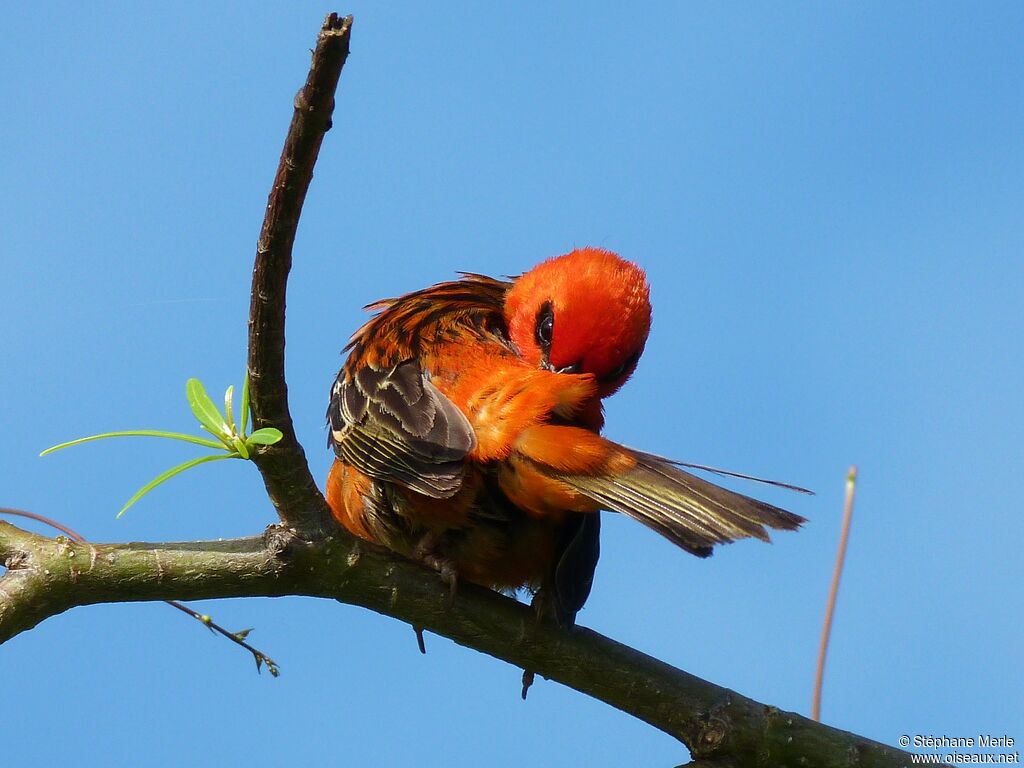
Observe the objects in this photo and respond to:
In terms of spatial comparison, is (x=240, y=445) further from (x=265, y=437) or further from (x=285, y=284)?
(x=285, y=284)

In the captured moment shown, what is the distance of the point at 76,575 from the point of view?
2.59 m

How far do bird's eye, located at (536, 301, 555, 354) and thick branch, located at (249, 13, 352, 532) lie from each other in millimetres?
1250

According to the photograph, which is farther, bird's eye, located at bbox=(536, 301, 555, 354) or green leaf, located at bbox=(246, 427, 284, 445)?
bird's eye, located at bbox=(536, 301, 555, 354)

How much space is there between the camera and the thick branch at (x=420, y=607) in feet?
8.52

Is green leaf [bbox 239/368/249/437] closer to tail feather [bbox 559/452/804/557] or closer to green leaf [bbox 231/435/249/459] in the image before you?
green leaf [bbox 231/435/249/459]

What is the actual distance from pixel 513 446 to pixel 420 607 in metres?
0.49

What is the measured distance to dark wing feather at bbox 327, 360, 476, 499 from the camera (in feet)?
9.76

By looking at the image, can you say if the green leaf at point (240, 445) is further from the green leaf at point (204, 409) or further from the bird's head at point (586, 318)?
the bird's head at point (586, 318)

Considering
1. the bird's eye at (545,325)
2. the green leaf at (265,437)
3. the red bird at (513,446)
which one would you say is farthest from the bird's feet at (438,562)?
the bird's eye at (545,325)

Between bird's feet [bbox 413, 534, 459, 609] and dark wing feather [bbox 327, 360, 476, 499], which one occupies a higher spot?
dark wing feather [bbox 327, 360, 476, 499]

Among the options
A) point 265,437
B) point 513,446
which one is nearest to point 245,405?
point 265,437

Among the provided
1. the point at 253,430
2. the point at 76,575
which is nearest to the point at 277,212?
the point at 253,430

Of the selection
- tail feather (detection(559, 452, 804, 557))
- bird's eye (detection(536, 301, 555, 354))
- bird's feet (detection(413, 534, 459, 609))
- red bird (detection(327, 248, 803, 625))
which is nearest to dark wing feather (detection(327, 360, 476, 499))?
red bird (detection(327, 248, 803, 625))

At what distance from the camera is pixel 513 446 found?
301 centimetres
